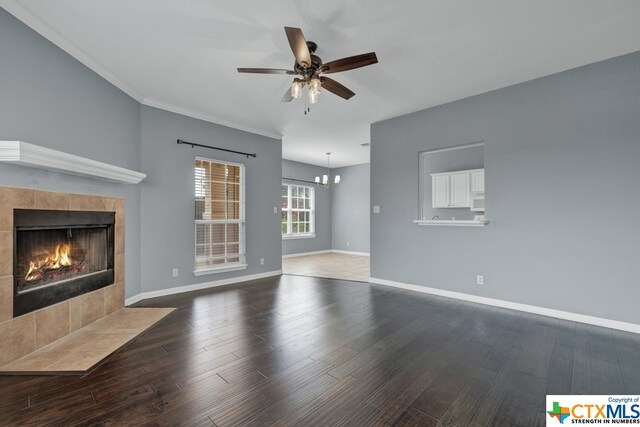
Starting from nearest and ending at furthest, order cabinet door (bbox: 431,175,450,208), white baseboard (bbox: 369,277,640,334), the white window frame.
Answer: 1. white baseboard (bbox: 369,277,640,334)
2. cabinet door (bbox: 431,175,450,208)
3. the white window frame

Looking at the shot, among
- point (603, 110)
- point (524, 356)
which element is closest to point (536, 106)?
point (603, 110)

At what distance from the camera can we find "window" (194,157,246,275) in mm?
4742

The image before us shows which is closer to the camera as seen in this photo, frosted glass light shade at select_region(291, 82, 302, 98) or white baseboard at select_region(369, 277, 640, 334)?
frosted glass light shade at select_region(291, 82, 302, 98)

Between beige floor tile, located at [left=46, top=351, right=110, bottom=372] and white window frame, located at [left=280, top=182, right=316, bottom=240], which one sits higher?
white window frame, located at [left=280, top=182, right=316, bottom=240]

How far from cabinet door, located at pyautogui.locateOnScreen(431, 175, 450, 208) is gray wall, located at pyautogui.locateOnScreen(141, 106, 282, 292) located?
3861mm

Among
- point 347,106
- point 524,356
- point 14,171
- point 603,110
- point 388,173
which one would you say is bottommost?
point 524,356

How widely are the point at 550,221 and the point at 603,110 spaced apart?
1304 millimetres

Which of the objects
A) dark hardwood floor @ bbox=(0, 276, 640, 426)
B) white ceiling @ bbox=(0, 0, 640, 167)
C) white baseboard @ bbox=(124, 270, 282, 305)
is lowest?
dark hardwood floor @ bbox=(0, 276, 640, 426)

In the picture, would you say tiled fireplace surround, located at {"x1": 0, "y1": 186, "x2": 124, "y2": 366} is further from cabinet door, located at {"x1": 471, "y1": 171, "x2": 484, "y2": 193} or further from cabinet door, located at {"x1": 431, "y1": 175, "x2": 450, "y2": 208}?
cabinet door, located at {"x1": 471, "y1": 171, "x2": 484, "y2": 193}

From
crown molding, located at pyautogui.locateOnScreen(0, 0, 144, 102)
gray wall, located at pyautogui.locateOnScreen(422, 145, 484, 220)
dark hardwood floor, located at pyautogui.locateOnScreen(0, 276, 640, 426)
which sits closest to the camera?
dark hardwood floor, located at pyautogui.locateOnScreen(0, 276, 640, 426)

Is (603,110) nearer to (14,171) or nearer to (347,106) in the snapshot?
(347,106)

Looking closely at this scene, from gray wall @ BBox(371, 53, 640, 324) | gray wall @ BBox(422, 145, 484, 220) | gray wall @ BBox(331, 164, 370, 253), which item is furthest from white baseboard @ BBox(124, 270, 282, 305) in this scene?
gray wall @ BBox(331, 164, 370, 253)

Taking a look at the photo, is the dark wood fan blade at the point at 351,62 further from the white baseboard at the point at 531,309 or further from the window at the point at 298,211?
the window at the point at 298,211

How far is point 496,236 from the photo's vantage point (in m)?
3.78
